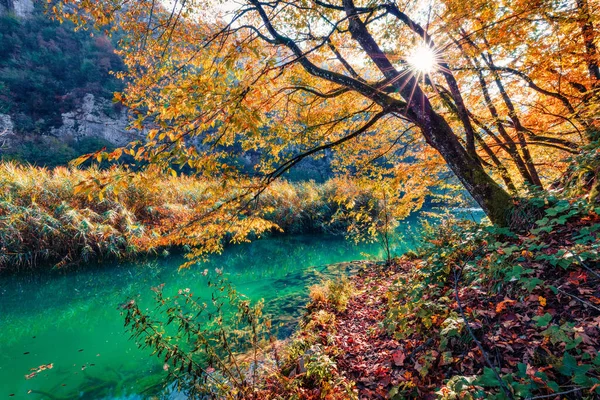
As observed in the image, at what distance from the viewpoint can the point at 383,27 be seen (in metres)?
4.87

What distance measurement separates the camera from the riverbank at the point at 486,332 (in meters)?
1.55

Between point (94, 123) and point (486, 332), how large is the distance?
90.5ft

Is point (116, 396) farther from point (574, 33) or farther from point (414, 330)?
point (574, 33)

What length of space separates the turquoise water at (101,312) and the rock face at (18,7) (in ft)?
83.5

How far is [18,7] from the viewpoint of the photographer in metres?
21.2

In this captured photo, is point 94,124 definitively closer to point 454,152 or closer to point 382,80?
point 382,80

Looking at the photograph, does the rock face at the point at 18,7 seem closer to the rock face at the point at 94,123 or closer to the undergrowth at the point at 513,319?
the rock face at the point at 94,123

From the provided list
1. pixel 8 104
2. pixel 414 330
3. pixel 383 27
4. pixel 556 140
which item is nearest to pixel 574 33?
pixel 556 140

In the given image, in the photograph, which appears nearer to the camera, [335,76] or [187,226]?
[187,226]

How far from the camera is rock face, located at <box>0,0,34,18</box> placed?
2014cm

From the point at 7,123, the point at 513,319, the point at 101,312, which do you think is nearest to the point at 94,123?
the point at 7,123

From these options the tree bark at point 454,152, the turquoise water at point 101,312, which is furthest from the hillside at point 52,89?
the tree bark at point 454,152

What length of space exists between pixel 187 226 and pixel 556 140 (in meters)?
5.71

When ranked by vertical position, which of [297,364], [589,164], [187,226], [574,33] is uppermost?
[574,33]
